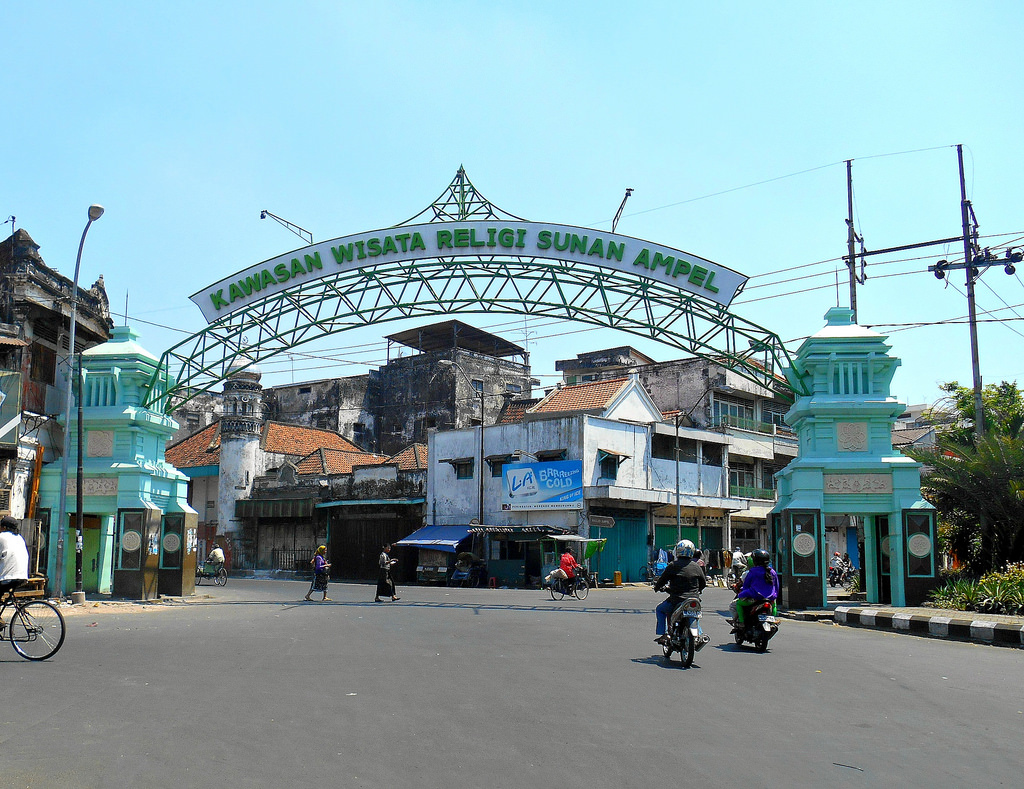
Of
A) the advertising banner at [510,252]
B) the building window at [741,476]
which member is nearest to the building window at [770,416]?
the building window at [741,476]

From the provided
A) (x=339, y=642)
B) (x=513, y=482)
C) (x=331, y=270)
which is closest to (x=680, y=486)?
(x=513, y=482)

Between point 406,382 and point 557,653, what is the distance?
44367mm

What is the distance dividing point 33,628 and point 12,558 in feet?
2.61

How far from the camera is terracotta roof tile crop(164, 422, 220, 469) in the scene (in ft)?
156

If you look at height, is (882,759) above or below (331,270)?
below

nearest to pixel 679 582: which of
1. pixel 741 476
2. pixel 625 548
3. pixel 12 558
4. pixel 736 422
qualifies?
pixel 12 558

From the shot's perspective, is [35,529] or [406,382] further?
[406,382]

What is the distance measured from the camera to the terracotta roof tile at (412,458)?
43.4 m

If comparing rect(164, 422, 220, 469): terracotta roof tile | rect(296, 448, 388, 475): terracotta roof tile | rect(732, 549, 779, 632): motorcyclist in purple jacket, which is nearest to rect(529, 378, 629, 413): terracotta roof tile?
rect(296, 448, 388, 475): terracotta roof tile

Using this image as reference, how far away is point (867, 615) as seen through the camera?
15812 millimetres

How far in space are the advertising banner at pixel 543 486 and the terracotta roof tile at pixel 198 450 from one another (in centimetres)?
1754

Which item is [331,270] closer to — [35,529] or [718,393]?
[35,529]

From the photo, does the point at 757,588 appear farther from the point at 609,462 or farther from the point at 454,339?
the point at 454,339

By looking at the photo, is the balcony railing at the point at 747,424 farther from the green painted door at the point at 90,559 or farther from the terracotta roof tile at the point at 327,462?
the green painted door at the point at 90,559
